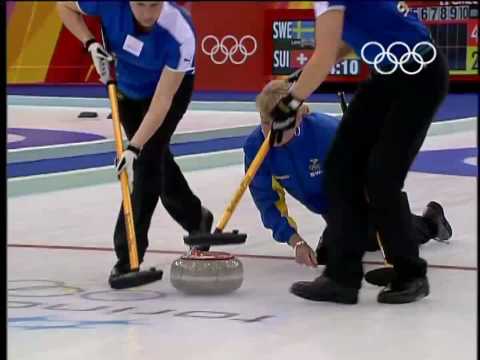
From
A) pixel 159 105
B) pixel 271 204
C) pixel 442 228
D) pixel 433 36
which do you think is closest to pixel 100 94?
pixel 433 36

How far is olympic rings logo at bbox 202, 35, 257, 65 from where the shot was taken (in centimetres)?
1054

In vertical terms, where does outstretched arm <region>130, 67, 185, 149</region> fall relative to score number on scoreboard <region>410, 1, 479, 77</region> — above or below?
above

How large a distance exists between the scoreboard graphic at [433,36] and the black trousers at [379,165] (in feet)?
21.9

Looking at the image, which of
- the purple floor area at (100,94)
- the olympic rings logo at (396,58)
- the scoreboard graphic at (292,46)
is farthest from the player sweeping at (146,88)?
the scoreboard graphic at (292,46)

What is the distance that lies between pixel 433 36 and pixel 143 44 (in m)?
7.41

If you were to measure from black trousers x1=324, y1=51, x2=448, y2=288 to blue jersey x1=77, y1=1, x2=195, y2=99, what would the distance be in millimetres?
387

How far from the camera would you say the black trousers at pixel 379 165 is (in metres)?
2.40

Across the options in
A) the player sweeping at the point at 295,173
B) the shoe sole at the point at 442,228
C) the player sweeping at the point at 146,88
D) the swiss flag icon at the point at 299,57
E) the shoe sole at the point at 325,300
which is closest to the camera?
the player sweeping at the point at 146,88

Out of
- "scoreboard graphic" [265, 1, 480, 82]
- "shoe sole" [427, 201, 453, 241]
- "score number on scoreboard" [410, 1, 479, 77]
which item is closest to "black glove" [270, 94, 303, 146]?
"shoe sole" [427, 201, 453, 241]

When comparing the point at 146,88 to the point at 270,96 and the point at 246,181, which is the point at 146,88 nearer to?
the point at 246,181

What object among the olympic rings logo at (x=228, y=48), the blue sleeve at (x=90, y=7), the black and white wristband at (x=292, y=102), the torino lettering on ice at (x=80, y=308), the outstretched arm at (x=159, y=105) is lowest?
the olympic rings logo at (x=228, y=48)

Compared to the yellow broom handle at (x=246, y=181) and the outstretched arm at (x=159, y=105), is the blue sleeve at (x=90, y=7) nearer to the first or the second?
the outstretched arm at (x=159, y=105)

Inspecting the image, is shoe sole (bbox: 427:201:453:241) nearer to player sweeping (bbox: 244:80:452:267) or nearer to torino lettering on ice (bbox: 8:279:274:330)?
player sweeping (bbox: 244:80:452:267)
